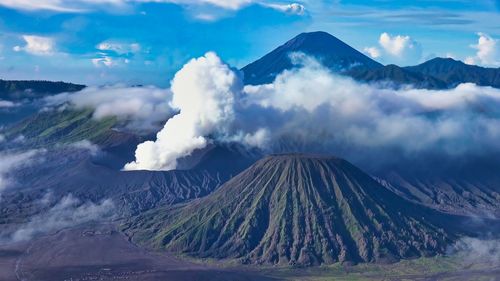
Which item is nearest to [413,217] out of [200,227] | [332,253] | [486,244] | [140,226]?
[486,244]

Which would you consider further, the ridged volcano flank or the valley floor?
the ridged volcano flank

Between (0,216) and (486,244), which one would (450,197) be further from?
(0,216)

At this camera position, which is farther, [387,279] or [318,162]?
[318,162]

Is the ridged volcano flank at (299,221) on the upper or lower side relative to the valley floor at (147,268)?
upper

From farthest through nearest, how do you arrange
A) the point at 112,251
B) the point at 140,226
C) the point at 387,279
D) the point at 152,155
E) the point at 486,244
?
the point at 152,155 < the point at 140,226 < the point at 486,244 < the point at 112,251 < the point at 387,279

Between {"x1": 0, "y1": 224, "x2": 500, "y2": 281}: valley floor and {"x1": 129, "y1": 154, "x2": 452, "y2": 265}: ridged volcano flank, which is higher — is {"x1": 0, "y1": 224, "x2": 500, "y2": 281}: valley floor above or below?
below
